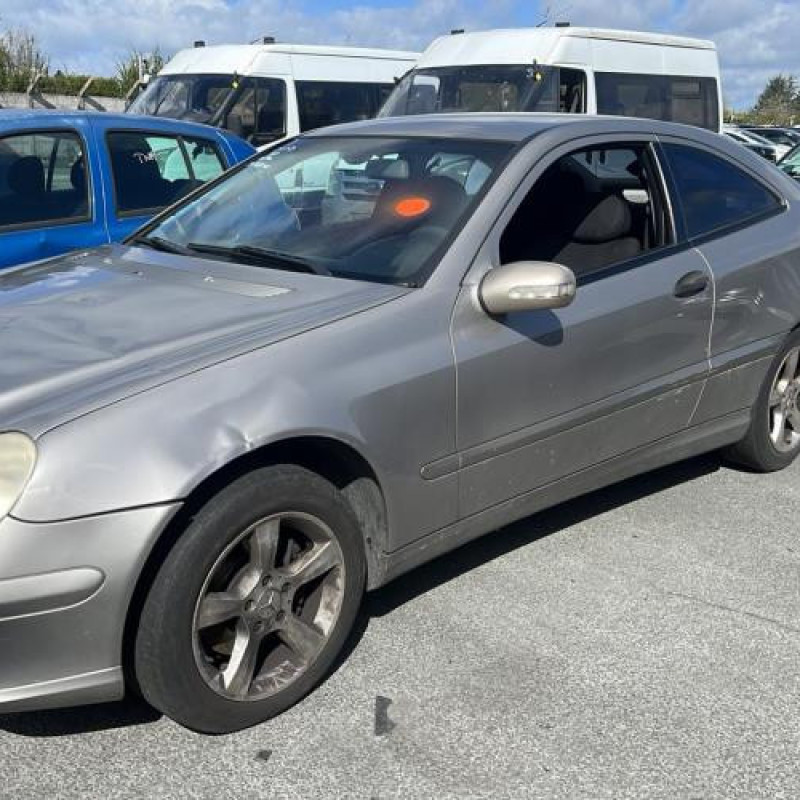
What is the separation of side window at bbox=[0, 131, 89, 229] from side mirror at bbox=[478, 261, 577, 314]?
10.6 feet

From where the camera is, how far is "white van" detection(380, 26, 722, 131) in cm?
1148

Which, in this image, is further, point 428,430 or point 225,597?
point 428,430

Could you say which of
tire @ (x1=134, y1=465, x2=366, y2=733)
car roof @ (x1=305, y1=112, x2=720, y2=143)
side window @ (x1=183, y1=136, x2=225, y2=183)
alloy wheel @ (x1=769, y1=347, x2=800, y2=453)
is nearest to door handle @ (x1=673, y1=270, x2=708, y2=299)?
car roof @ (x1=305, y1=112, x2=720, y2=143)

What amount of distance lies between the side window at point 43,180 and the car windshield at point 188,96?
6.62m

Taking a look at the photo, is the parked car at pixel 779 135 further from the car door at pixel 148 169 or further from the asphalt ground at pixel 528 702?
the asphalt ground at pixel 528 702

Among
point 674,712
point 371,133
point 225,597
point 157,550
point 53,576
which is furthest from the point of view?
point 371,133

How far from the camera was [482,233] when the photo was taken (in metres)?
3.44

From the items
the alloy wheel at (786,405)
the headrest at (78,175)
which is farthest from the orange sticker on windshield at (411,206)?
the headrest at (78,175)

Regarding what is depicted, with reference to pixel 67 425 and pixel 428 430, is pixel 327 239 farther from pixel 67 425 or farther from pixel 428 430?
pixel 67 425

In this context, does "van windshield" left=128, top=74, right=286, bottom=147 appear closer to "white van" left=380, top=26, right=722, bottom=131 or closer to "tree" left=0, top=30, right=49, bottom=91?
"white van" left=380, top=26, right=722, bottom=131

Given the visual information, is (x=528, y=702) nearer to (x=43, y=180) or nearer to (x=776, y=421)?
(x=776, y=421)

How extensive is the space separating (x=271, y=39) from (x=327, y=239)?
10.7 m

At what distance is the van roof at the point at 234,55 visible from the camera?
41.6 ft

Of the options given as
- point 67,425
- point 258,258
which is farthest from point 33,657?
point 258,258
